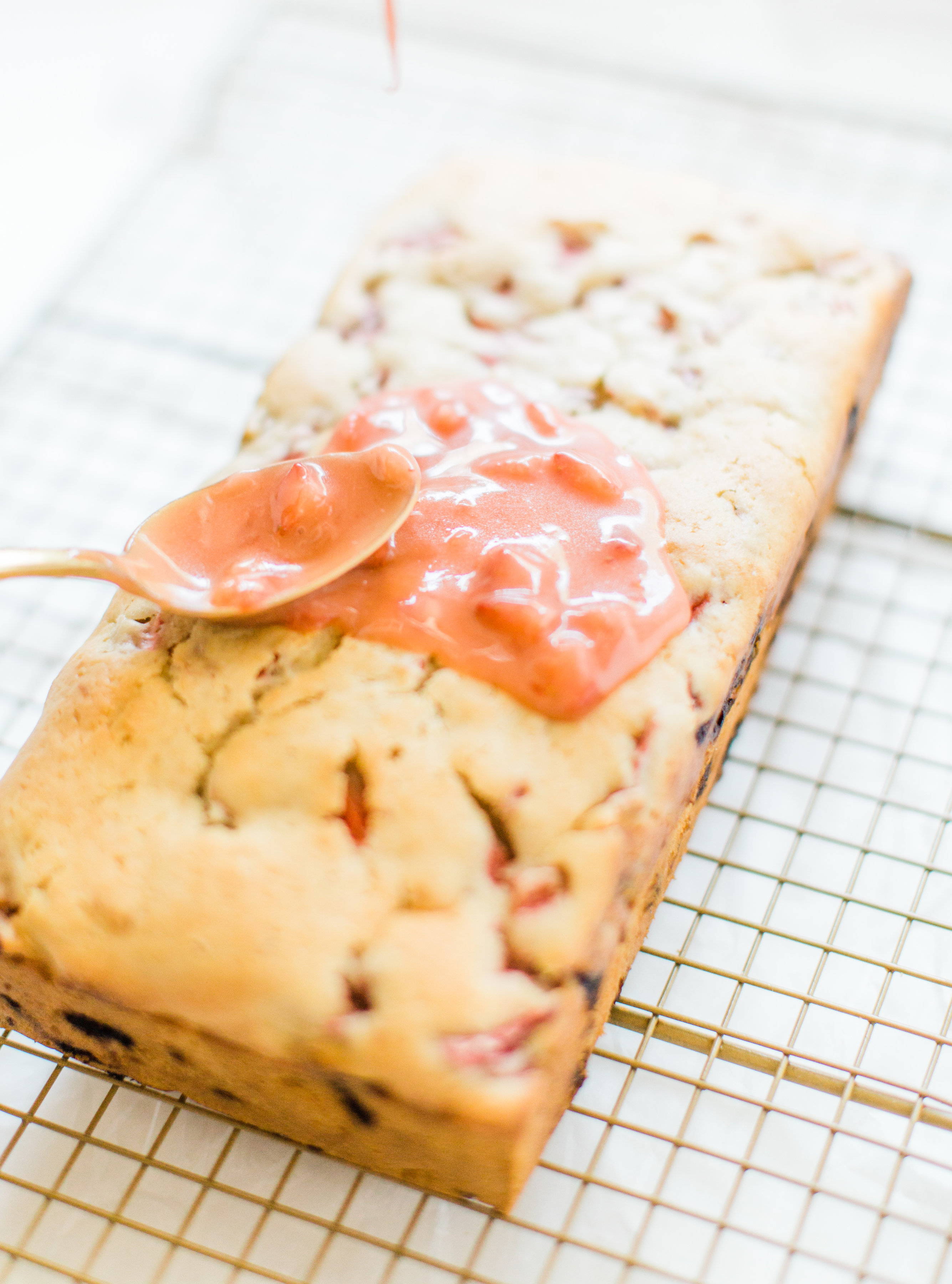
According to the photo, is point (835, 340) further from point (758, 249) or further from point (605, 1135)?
point (605, 1135)

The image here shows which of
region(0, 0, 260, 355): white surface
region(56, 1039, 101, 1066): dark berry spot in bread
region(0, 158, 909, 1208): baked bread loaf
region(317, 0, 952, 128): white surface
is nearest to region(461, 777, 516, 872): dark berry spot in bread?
region(0, 158, 909, 1208): baked bread loaf

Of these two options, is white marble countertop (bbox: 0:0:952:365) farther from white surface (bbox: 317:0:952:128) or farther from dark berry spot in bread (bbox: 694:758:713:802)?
dark berry spot in bread (bbox: 694:758:713:802)

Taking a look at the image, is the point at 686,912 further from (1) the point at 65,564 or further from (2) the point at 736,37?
(2) the point at 736,37

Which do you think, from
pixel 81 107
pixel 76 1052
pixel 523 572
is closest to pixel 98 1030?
pixel 76 1052

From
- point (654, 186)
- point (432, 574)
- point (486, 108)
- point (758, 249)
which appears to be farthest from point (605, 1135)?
point (486, 108)

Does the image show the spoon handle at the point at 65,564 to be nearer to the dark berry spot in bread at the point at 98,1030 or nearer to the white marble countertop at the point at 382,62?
the dark berry spot in bread at the point at 98,1030

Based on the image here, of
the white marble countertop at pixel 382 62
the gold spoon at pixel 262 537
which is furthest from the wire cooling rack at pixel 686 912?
the gold spoon at pixel 262 537
